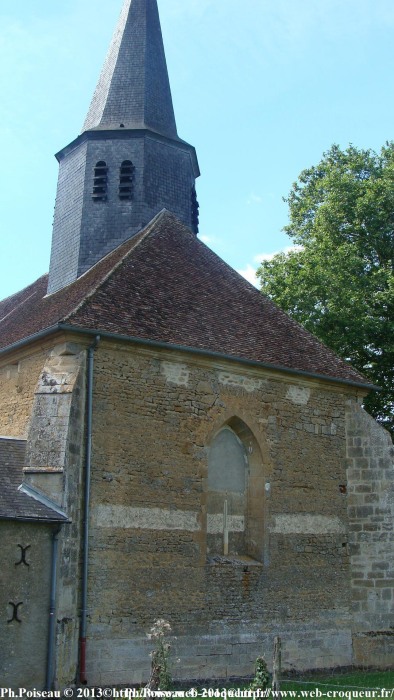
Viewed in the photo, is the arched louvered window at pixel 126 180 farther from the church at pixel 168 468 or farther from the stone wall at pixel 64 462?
the stone wall at pixel 64 462

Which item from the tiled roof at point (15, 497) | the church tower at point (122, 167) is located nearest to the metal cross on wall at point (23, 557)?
the tiled roof at point (15, 497)

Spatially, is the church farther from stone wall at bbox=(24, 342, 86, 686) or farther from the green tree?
the green tree

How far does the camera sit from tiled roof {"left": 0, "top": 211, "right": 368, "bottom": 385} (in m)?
12.6

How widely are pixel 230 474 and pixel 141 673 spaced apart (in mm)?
3610

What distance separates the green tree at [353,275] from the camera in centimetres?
1953

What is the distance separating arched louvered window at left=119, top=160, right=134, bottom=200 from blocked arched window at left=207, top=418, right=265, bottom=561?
591cm

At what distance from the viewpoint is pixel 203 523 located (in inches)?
492

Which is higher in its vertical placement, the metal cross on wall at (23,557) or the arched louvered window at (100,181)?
the arched louvered window at (100,181)

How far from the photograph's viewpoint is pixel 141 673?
36.9 feet

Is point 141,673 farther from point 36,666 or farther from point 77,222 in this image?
point 77,222

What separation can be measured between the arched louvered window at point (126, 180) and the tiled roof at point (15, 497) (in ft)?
22.3

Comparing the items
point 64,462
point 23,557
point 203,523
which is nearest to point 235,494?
point 203,523

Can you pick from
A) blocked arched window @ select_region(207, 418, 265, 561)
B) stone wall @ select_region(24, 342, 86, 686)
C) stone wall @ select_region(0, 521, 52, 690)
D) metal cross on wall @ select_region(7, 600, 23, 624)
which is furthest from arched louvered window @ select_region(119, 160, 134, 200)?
metal cross on wall @ select_region(7, 600, 23, 624)

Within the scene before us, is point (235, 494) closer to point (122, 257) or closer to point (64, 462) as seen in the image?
point (64, 462)
